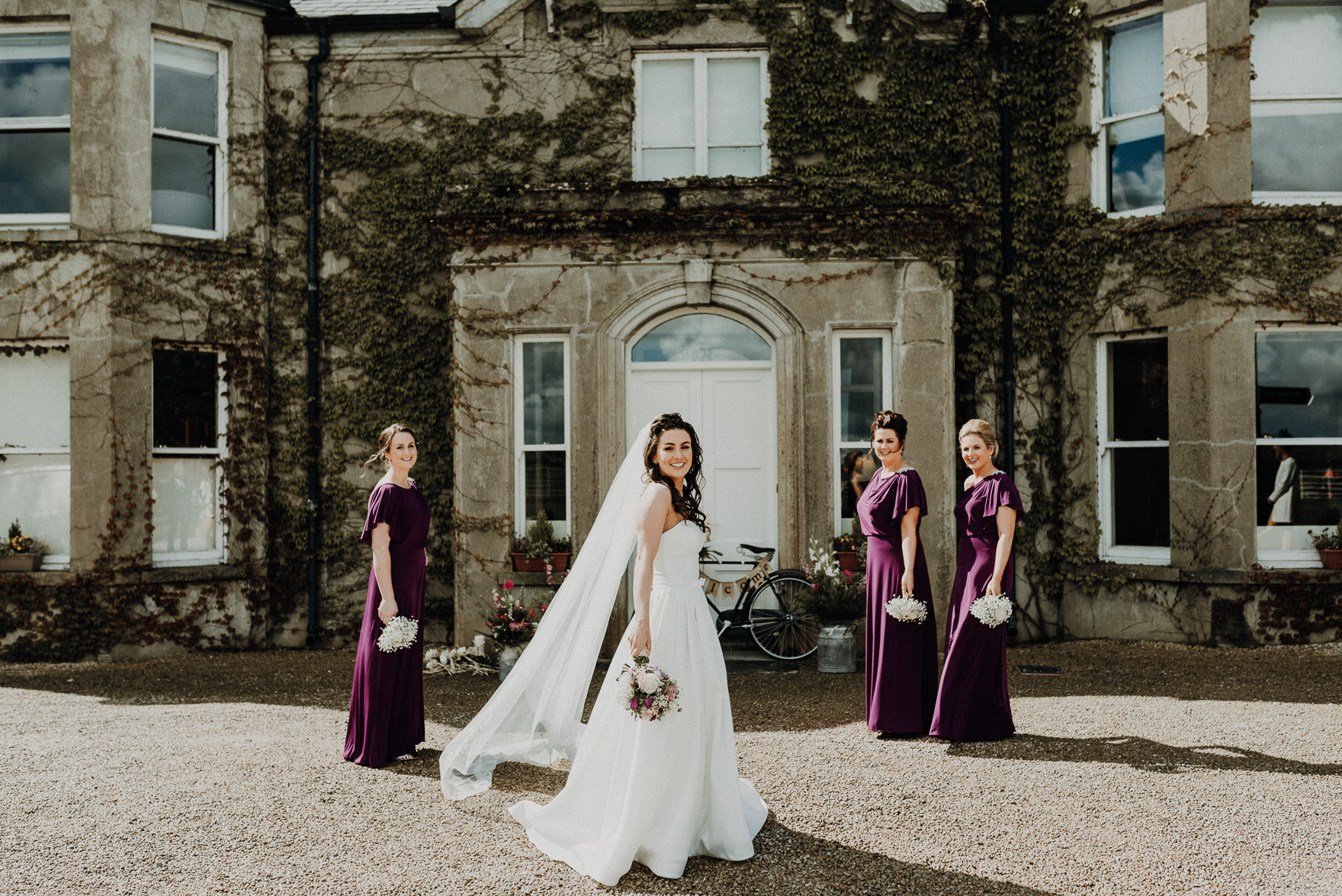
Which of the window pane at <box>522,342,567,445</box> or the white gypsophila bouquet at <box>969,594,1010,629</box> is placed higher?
the window pane at <box>522,342,567,445</box>

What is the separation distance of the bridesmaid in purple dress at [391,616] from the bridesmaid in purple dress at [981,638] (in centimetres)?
327

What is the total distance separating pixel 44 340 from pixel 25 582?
239cm

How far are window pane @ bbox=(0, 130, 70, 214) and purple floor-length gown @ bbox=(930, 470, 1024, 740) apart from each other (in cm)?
935

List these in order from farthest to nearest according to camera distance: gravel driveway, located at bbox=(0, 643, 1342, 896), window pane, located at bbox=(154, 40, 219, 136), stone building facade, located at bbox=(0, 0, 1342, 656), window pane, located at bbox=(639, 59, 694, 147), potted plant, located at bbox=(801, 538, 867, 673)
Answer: window pane, located at bbox=(639, 59, 694, 147)
window pane, located at bbox=(154, 40, 219, 136)
stone building facade, located at bbox=(0, 0, 1342, 656)
potted plant, located at bbox=(801, 538, 867, 673)
gravel driveway, located at bbox=(0, 643, 1342, 896)

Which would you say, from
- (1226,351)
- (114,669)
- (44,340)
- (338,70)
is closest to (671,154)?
(338,70)

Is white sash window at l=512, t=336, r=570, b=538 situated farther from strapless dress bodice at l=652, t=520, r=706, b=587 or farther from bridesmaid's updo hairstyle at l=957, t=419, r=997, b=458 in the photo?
strapless dress bodice at l=652, t=520, r=706, b=587

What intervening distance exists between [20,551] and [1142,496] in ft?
36.8

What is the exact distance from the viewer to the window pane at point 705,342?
9555 millimetres

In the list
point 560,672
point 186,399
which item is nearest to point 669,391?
point 560,672

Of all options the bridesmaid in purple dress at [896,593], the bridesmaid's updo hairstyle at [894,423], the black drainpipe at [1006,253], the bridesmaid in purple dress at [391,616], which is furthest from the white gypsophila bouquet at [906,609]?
the black drainpipe at [1006,253]

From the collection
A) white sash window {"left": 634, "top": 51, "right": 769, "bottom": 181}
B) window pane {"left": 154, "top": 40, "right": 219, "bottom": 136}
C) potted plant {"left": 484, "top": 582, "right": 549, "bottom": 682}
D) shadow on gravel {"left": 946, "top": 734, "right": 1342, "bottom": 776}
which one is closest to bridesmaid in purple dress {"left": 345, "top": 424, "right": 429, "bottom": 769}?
potted plant {"left": 484, "top": 582, "right": 549, "bottom": 682}

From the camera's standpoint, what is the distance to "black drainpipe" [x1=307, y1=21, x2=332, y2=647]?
1037cm

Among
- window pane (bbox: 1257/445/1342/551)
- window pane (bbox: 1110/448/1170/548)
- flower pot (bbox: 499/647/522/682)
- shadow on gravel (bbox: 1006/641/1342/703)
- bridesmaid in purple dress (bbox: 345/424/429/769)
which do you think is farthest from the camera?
window pane (bbox: 1110/448/1170/548)

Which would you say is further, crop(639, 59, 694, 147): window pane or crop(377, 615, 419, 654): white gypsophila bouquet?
crop(639, 59, 694, 147): window pane
